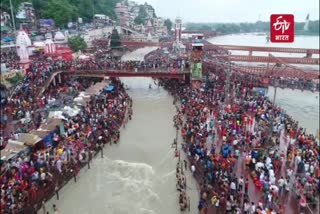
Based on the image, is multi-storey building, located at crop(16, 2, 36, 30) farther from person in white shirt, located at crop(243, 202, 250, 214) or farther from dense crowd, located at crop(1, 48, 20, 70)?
person in white shirt, located at crop(243, 202, 250, 214)

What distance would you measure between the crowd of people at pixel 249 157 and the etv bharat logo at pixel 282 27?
21.4ft

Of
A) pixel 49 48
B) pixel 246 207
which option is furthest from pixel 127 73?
pixel 246 207

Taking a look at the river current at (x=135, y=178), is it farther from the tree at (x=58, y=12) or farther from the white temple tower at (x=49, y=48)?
the tree at (x=58, y=12)

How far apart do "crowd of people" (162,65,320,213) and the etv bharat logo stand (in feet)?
21.4

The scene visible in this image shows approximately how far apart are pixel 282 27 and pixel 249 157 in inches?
307

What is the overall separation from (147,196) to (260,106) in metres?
13.7

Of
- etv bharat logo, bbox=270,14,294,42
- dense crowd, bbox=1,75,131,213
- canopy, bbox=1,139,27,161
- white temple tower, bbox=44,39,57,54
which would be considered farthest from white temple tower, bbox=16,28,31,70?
etv bharat logo, bbox=270,14,294,42

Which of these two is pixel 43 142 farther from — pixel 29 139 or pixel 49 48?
pixel 49 48

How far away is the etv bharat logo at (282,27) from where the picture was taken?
1061 centimetres

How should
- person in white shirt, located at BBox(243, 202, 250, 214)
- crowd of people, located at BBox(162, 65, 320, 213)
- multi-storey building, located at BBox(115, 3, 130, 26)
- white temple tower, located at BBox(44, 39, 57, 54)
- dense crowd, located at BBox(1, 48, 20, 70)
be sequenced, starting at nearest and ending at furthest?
person in white shirt, located at BBox(243, 202, 250, 214), crowd of people, located at BBox(162, 65, 320, 213), dense crowd, located at BBox(1, 48, 20, 70), white temple tower, located at BBox(44, 39, 57, 54), multi-storey building, located at BBox(115, 3, 130, 26)

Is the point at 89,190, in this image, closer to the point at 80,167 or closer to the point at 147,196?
the point at 80,167

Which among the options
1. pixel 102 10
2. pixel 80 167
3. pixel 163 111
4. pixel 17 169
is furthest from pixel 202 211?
pixel 102 10

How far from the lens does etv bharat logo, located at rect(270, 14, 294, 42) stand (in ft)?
34.8

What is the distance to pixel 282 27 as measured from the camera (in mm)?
10852
